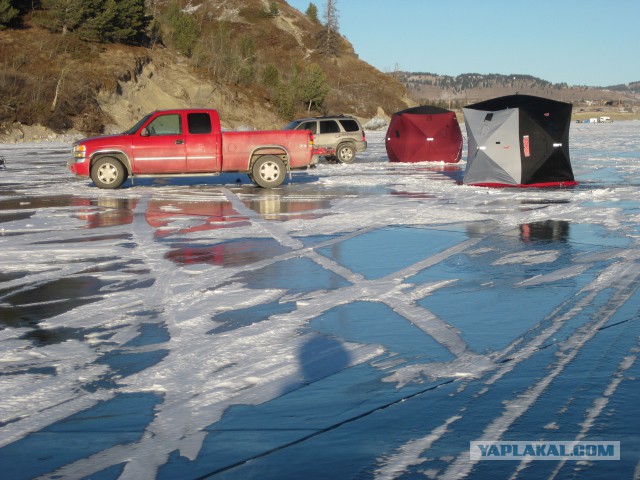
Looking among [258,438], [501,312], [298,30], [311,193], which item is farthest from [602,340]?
[298,30]

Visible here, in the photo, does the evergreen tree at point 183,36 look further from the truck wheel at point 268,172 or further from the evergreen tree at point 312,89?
the truck wheel at point 268,172

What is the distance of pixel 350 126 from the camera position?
33.8m

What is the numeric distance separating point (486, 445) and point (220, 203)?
45.6 feet

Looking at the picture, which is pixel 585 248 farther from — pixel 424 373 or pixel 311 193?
pixel 311 193

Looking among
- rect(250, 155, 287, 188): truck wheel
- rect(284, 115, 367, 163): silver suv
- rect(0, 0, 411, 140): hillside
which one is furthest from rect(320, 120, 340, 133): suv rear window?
rect(0, 0, 411, 140): hillside

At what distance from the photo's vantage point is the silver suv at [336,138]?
33344 millimetres

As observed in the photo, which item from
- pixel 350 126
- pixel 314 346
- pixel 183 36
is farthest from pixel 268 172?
pixel 183 36

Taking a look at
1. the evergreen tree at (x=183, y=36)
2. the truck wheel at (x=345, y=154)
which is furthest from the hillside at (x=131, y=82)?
the truck wheel at (x=345, y=154)

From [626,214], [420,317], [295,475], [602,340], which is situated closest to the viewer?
[295,475]

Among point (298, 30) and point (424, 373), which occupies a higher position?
point (298, 30)

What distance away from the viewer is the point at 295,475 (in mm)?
4559

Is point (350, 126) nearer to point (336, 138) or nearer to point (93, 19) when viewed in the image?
point (336, 138)

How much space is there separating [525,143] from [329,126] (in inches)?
512

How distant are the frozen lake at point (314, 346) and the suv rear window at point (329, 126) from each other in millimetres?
18691
